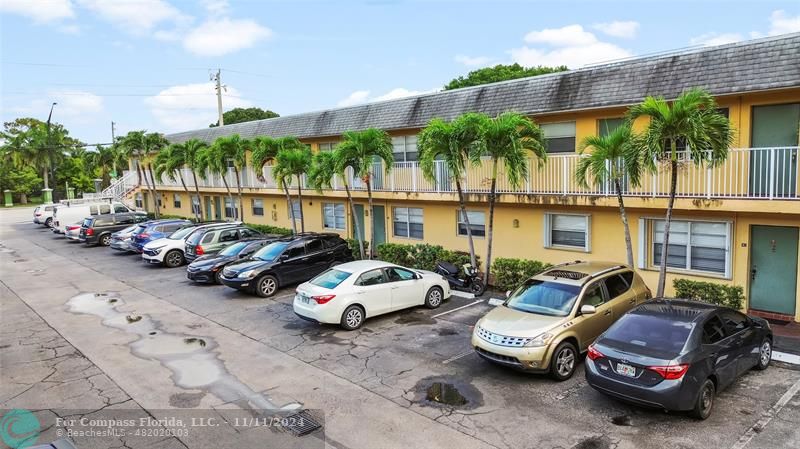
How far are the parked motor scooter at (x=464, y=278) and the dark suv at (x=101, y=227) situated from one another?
19450 mm

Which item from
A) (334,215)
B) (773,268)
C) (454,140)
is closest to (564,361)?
(773,268)

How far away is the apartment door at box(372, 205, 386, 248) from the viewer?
2041cm

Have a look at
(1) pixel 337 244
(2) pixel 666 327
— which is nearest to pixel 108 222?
(1) pixel 337 244

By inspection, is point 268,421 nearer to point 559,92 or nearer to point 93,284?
point 559,92

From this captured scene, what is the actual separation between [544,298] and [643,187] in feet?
15.2

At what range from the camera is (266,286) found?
1563cm

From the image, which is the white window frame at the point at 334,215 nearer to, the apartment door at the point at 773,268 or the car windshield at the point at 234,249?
the car windshield at the point at 234,249

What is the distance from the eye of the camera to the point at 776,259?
37.0 ft

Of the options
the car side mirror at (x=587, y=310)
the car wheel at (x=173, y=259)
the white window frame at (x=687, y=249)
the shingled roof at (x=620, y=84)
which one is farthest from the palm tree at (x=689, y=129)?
the car wheel at (x=173, y=259)

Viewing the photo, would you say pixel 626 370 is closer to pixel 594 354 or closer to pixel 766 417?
pixel 594 354

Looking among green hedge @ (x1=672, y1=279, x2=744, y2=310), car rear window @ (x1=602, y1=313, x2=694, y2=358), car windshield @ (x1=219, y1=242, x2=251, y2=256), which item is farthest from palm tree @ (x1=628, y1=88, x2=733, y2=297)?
car windshield @ (x1=219, y1=242, x2=251, y2=256)

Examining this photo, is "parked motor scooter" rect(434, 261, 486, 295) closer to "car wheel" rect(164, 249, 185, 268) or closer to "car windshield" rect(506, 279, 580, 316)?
"car windshield" rect(506, 279, 580, 316)

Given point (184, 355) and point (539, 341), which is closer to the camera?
point (539, 341)

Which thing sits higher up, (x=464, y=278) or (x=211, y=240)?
(x=211, y=240)
